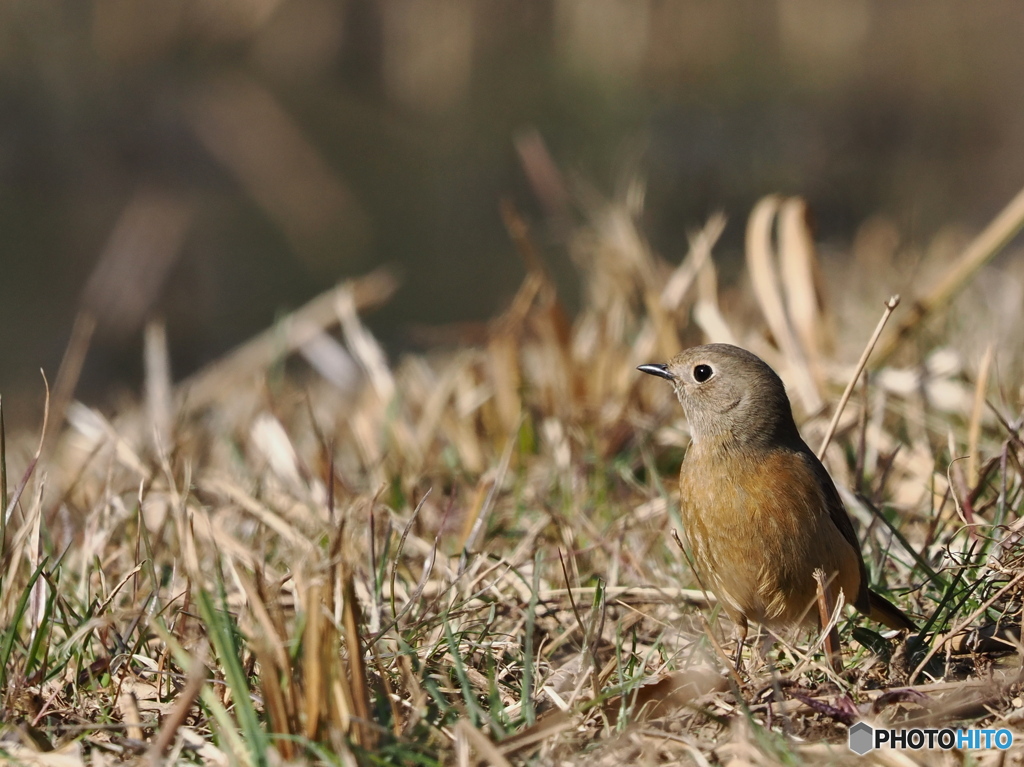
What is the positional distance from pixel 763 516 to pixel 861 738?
646 millimetres

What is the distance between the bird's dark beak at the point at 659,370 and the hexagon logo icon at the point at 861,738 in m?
1.25

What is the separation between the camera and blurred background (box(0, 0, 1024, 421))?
1195cm

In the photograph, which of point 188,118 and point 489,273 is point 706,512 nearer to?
point 489,273

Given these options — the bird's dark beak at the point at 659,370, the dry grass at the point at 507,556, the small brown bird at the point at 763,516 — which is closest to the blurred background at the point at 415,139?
the dry grass at the point at 507,556

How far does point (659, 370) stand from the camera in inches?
135

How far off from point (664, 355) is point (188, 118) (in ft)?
46.3

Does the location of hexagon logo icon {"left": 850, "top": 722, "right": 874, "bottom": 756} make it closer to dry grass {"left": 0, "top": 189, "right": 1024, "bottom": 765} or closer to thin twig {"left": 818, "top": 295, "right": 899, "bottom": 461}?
dry grass {"left": 0, "top": 189, "right": 1024, "bottom": 765}

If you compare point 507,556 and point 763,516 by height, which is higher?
point 763,516

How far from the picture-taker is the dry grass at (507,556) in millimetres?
2365

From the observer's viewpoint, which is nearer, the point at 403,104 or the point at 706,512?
the point at 706,512

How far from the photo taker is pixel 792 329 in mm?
4562

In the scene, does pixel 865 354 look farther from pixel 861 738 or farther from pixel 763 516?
pixel 861 738

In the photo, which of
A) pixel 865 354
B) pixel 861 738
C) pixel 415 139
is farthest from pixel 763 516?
pixel 415 139

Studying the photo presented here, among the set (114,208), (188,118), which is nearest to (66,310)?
(114,208)
